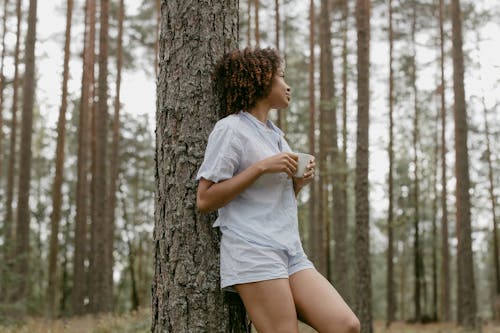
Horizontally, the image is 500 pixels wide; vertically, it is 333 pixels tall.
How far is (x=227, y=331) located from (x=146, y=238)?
29.5m

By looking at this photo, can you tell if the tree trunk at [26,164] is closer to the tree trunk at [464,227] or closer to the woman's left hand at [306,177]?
the tree trunk at [464,227]

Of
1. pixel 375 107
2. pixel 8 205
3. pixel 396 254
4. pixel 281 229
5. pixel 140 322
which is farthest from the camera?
pixel 396 254

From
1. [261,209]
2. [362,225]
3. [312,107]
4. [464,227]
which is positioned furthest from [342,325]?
[312,107]

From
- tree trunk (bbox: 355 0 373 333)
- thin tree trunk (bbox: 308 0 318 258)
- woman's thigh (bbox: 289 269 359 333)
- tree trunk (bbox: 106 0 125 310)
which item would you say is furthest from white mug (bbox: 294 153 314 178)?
tree trunk (bbox: 106 0 125 310)

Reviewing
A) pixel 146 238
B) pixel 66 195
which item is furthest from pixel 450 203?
pixel 66 195

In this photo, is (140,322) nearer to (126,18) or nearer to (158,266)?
(158,266)

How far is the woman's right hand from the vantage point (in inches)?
121

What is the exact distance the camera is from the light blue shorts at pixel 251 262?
3012 millimetres

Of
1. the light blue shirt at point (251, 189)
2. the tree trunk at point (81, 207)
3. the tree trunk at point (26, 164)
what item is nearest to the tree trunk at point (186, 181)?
the light blue shirt at point (251, 189)

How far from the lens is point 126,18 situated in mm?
22031

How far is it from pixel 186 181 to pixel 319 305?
38.7 inches

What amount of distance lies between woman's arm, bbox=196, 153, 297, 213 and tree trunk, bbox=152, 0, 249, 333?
0.86ft

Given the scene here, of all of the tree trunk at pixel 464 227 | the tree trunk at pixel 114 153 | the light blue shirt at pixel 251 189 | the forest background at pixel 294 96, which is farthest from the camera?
the forest background at pixel 294 96

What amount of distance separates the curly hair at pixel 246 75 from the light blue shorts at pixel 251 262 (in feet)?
2.44
